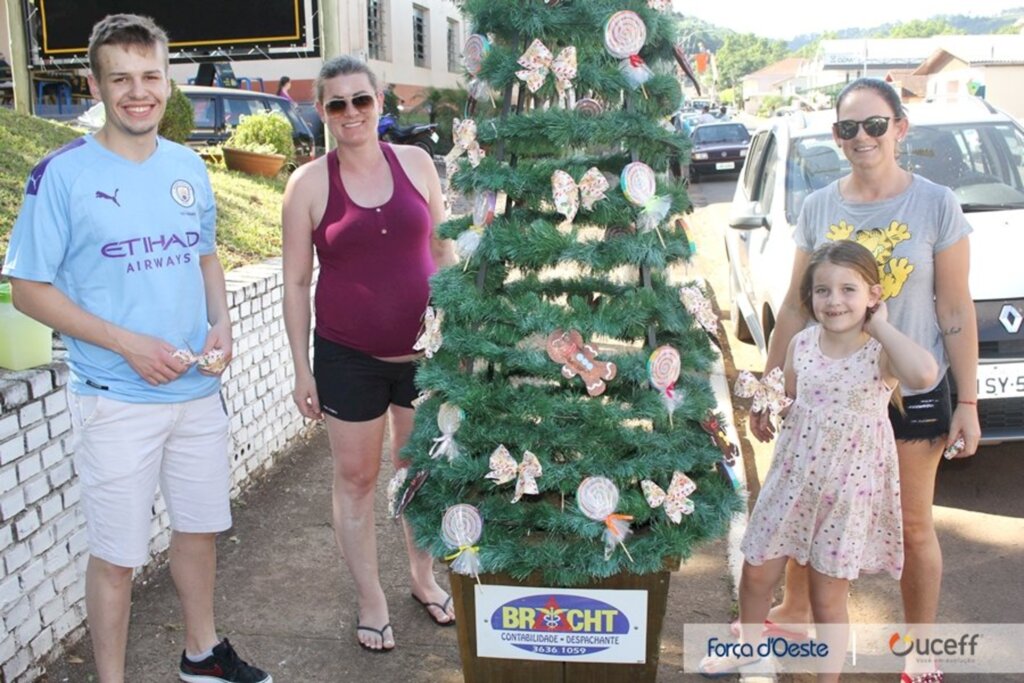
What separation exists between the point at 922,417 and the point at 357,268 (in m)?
1.91

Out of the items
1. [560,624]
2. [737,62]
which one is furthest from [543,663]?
[737,62]

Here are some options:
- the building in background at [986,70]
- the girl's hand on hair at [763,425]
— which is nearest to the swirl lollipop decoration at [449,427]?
the girl's hand on hair at [763,425]

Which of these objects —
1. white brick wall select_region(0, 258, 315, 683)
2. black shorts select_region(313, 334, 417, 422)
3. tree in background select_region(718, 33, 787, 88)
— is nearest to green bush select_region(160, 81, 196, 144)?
white brick wall select_region(0, 258, 315, 683)

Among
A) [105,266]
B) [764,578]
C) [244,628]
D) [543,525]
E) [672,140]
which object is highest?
[672,140]

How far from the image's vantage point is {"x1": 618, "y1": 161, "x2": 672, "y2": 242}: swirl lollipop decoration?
2594mm

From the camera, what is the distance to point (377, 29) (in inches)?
1141

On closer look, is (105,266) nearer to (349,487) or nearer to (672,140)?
(349,487)

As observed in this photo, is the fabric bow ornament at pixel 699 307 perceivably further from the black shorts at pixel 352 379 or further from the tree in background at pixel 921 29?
the tree in background at pixel 921 29

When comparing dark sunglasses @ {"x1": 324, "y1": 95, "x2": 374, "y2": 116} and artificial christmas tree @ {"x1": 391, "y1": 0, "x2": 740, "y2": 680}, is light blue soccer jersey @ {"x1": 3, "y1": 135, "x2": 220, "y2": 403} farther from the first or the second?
artificial christmas tree @ {"x1": 391, "y1": 0, "x2": 740, "y2": 680}

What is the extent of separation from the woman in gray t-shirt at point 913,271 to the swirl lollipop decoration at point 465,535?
3.27 ft

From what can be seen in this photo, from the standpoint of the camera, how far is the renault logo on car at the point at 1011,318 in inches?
182

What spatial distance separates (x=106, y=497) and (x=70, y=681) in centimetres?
98

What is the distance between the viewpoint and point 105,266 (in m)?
2.76

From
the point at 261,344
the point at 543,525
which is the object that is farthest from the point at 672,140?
the point at 261,344
